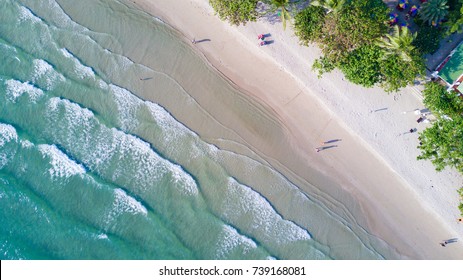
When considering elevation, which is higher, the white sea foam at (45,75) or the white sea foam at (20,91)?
the white sea foam at (45,75)

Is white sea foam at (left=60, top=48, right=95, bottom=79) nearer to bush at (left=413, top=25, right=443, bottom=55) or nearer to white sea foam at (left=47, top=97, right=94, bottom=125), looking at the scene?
white sea foam at (left=47, top=97, right=94, bottom=125)

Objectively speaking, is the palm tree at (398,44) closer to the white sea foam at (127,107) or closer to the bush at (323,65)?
the bush at (323,65)

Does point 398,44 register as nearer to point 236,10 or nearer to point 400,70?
point 400,70

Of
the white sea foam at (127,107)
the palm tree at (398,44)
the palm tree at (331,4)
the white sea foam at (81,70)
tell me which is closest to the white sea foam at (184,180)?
the white sea foam at (127,107)

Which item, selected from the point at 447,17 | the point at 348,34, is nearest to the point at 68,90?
the point at 348,34

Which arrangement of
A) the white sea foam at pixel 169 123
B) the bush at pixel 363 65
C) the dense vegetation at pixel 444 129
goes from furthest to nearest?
the white sea foam at pixel 169 123, the bush at pixel 363 65, the dense vegetation at pixel 444 129

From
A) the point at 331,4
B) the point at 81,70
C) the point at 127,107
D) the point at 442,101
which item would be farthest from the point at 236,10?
the point at 442,101
